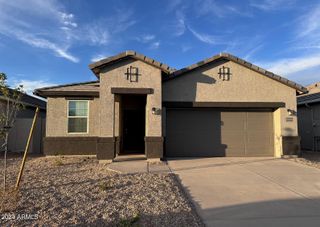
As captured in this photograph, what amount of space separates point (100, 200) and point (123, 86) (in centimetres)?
631

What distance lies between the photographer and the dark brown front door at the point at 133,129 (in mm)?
15130

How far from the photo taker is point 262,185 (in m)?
7.31

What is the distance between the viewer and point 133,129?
15336 millimetres

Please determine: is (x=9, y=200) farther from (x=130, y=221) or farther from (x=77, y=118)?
(x=77, y=118)

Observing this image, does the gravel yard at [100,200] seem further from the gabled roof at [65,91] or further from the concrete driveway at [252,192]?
the gabled roof at [65,91]

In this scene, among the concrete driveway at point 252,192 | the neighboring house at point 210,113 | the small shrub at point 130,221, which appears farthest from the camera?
the neighboring house at point 210,113

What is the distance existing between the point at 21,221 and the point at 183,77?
30.3ft

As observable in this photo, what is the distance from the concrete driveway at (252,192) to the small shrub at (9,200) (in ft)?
12.5

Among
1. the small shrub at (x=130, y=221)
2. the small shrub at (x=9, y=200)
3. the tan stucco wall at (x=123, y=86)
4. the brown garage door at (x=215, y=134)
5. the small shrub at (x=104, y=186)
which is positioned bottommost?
the small shrub at (x=130, y=221)

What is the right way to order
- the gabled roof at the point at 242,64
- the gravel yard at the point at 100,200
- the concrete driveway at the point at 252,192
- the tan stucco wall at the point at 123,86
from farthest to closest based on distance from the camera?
1. the gabled roof at the point at 242,64
2. the tan stucco wall at the point at 123,86
3. the concrete driveway at the point at 252,192
4. the gravel yard at the point at 100,200

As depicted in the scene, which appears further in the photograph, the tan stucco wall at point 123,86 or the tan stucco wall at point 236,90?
the tan stucco wall at point 236,90

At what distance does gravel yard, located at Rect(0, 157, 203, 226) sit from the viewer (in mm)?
4715

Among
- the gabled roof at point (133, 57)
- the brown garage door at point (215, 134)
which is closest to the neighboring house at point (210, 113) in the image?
the brown garage door at point (215, 134)

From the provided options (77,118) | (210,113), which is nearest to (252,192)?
(210,113)
